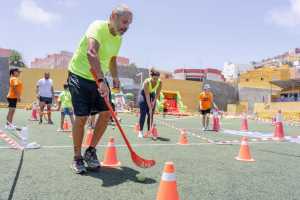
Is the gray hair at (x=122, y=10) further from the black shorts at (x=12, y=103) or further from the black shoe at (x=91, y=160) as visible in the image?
the black shorts at (x=12, y=103)

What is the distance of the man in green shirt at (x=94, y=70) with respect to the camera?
4.02m

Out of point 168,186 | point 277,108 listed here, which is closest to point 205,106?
point 168,186

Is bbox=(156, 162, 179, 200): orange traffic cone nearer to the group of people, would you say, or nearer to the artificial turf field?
the artificial turf field

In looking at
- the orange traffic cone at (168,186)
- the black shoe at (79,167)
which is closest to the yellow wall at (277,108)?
the black shoe at (79,167)

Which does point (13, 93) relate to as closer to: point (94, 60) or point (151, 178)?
point (94, 60)

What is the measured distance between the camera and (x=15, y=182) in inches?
136

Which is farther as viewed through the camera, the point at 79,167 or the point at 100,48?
the point at 100,48

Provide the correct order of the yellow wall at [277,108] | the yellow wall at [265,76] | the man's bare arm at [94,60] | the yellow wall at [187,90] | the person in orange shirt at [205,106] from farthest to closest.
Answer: the yellow wall at [265,76] → the yellow wall at [187,90] → the yellow wall at [277,108] → the person in orange shirt at [205,106] → the man's bare arm at [94,60]

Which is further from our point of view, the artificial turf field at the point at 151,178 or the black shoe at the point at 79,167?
the black shoe at the point at 79,167

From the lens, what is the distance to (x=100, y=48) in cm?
422

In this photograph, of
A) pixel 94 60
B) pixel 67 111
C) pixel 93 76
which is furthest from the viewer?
pixel 67 111

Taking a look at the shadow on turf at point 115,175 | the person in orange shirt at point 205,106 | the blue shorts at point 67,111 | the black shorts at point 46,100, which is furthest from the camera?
the black shorts at point 46,100

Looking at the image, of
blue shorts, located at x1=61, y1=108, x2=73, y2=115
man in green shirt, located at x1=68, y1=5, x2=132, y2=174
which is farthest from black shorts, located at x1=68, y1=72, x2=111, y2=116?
blue shorts, located at x1=61, y1=108, x2=73, y2=115

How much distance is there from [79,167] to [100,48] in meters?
1.36
